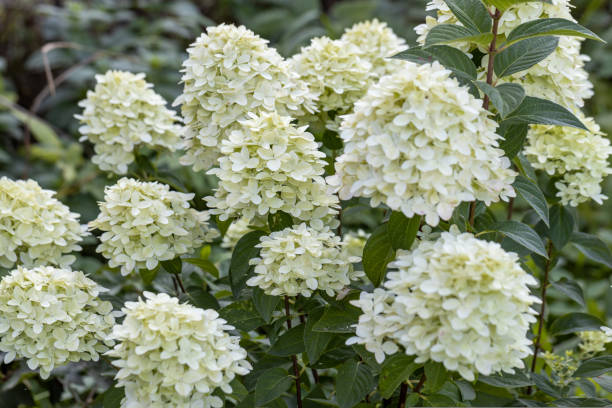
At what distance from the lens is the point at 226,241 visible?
1.97 meters

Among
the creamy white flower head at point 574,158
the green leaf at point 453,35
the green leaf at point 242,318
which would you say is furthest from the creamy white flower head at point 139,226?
the creamy white flower head at point 574,158

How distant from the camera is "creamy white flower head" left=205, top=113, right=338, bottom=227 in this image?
131 centimetres

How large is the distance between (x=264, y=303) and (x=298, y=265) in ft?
0.43

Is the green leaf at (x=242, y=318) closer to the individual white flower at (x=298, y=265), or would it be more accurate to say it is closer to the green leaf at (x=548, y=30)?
the individual white flower at (x=298, y=265)

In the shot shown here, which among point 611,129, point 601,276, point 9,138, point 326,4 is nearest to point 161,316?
point 601,276

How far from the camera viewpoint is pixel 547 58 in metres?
1.41

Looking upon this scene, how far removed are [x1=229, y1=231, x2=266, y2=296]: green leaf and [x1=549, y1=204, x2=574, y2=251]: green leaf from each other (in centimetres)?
74

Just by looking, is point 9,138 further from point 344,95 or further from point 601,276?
point 601,276

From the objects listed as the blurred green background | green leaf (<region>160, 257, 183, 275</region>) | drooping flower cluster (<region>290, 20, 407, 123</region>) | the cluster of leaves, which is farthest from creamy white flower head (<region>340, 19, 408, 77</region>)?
the blurred green background

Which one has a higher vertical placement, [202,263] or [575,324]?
[202,263]

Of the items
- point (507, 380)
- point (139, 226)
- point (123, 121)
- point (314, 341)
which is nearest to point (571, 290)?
point (507, 380)

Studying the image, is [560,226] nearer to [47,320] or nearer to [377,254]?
[377,254]

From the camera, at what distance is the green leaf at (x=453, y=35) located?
4.01ft

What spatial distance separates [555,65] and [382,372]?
0.72 metres
